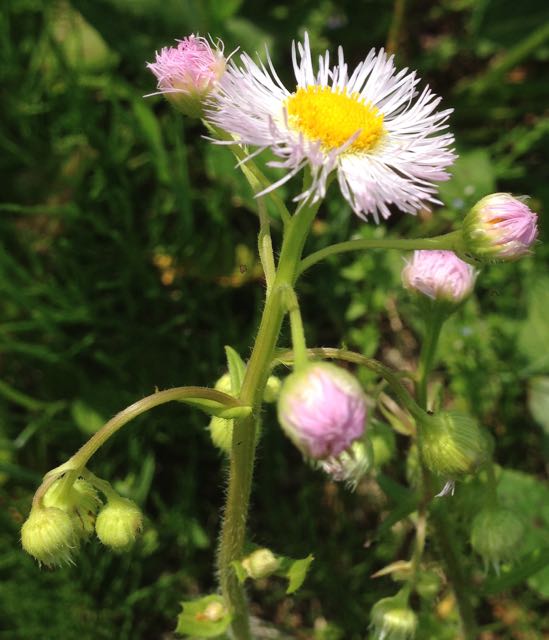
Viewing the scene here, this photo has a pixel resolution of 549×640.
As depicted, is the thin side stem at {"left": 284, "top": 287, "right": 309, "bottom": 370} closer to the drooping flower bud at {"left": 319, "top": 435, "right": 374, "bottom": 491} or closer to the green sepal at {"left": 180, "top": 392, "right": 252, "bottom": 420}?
the green sepal at {"left": 180, "top": 392, "right": 252, "bottom": 420}

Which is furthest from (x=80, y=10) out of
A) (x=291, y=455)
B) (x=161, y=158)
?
(x=291, y=455)

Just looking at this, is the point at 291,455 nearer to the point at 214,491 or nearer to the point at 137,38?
the point at 214,491

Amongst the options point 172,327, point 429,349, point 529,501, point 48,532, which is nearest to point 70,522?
point 48,532

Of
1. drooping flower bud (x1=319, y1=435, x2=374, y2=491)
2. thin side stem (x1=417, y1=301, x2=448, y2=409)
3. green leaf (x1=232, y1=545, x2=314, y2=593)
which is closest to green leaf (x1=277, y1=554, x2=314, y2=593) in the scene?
green leaf (x1=232, y1=545, x2=314, y2=593)

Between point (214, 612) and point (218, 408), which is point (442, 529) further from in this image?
point (218, 408)

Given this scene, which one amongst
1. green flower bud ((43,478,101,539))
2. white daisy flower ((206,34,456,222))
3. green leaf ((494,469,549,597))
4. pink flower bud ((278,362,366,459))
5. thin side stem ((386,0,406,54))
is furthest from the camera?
thin side stem ((386,0,406,54))
